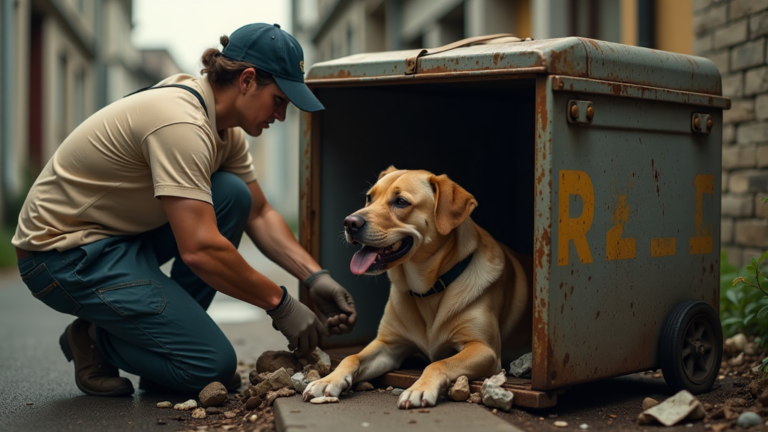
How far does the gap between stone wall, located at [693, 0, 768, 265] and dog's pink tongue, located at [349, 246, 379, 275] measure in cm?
273

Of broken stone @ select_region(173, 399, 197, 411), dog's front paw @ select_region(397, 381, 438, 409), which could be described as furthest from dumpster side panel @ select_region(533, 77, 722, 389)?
broken stone @ select_region(173, 399, 197, 411)

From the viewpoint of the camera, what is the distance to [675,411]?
2.76m

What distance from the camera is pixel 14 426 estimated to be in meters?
2.97

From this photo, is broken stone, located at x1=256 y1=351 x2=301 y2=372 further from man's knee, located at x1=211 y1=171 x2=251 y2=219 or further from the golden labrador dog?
man's knee, located at x1=211 y1=171 x2=251 y2=219

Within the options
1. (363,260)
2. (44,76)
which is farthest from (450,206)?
(44,76)

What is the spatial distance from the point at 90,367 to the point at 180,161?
1.09 m

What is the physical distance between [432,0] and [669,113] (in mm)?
8723

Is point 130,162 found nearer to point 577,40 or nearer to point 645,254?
point 577,40

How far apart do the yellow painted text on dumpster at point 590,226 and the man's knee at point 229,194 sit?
150 centimetres

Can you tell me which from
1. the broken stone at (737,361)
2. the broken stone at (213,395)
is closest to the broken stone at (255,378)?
the broken stone at (213,395)

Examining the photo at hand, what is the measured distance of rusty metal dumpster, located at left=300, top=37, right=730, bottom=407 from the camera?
113 inches

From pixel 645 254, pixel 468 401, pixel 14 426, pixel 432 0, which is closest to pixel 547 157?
pixel 645 254

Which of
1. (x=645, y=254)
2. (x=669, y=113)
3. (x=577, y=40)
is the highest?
(x=577, y=40)

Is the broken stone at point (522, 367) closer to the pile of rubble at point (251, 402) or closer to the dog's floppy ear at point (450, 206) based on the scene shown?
the dog's floppy ear at point (450, 206)
